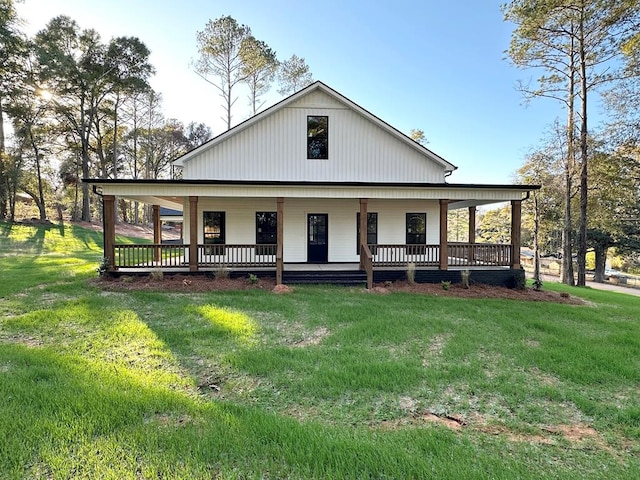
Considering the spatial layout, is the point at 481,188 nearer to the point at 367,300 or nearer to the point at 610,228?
the point at 367,300

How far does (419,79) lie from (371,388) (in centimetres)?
2121

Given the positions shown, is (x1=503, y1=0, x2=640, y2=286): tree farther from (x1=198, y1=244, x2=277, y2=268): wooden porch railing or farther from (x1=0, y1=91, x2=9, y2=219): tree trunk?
(x1=0, y1=91, x2=9, y2=219): tree trunk

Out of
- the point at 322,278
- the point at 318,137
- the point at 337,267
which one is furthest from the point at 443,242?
the point at 318,137

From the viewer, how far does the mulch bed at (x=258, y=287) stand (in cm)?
1017

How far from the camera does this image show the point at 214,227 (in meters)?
13.5

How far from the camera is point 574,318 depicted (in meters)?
8.14

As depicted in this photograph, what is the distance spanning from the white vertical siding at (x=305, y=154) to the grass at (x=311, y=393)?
6952 mm

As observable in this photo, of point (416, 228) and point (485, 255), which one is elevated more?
point (416, 228)

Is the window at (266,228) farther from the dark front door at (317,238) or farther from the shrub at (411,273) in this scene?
the shrub at (411,273)

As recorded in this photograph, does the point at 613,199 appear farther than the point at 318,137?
Yes

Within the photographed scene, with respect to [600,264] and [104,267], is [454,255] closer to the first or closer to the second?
[104,267]

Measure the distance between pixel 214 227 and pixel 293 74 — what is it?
1931 centimetres

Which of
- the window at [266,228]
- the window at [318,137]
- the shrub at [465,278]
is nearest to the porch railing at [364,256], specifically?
the window at [266,228]

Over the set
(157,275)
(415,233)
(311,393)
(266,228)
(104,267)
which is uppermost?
(266,228)
